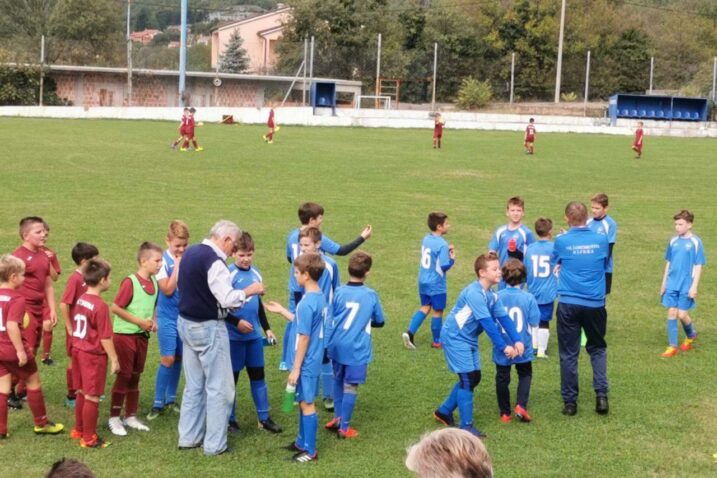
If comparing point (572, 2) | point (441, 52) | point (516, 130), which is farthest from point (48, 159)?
point (572, 2)

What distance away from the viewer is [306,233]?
28.3 feet

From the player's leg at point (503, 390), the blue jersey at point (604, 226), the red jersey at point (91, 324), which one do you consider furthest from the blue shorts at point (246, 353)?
the blue jersey at point (604, 226)

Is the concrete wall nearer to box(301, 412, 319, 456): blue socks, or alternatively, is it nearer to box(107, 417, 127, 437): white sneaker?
box(107, 417, 127, 437): white sneaker

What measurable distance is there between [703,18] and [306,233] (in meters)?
95.4

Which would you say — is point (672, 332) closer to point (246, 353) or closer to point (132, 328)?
point (246, 353)

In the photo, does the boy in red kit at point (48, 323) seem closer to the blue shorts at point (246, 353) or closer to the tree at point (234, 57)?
the blue shorts at point (246, 353)

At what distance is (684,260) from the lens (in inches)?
431

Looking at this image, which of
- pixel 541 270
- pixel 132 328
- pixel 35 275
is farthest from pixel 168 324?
pixel 541 270

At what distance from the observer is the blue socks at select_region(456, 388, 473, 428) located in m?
7.92

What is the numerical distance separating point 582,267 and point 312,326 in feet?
9.93

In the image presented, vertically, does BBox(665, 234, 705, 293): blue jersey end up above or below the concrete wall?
below

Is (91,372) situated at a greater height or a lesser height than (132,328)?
lesser

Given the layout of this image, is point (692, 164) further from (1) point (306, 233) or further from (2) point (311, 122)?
(1) point (306, 233)

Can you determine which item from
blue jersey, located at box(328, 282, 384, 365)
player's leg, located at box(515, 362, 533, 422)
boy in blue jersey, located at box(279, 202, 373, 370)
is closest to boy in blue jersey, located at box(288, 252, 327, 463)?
blue jersey, located at box(328, 282, 384, 365)
